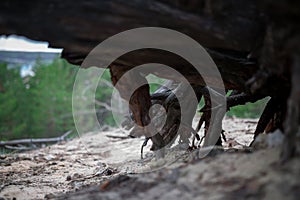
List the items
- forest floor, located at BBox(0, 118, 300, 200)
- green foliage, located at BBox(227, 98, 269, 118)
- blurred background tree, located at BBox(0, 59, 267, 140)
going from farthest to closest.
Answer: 1. blurred background tree, located at BBox(0, 59, 267, 140)
2. green foliage, located at BBox(227, 98, 269, 118)
3. forest floor, located at BBox(0, 118, 300, 200)

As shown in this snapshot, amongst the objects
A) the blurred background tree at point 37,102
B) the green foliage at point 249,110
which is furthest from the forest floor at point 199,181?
the blurred background tree at point 37,102

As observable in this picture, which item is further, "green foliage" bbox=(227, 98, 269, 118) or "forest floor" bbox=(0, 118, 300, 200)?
"green foliage" bbox=(227, 98, 269, 118)

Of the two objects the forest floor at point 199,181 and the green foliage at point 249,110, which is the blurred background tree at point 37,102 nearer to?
the green foliage at point 249,110

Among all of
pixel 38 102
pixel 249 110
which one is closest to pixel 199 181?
pixel 249 110

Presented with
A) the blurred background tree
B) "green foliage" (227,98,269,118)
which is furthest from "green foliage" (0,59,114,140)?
"green foliage" (227,98,269,118)

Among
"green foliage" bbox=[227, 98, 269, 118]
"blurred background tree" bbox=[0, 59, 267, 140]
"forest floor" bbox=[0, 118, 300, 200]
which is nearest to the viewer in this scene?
"forest floor" bbox=[0, 118, 300, 200]

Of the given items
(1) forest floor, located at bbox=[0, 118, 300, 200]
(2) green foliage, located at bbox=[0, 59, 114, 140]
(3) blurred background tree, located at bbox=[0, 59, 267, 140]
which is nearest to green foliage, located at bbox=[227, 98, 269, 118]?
(3) blurred background tree, located at bbox=[0, 59, 267, 140]

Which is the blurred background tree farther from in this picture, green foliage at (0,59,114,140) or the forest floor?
the forest floor

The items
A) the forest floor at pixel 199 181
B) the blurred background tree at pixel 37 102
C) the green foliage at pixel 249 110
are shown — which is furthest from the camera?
the blurred background tree at pixel 37 102

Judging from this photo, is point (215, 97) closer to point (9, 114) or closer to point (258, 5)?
point (258, 5)

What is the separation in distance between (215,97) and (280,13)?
5.63 feet

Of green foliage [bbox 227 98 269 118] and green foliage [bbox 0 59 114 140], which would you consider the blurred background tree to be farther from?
green foliage [bbox 227 98 269 118]

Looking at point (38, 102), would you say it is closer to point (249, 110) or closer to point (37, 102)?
point (37, 102)

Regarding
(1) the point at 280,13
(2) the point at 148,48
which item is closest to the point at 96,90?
(2) the point at 148,48
